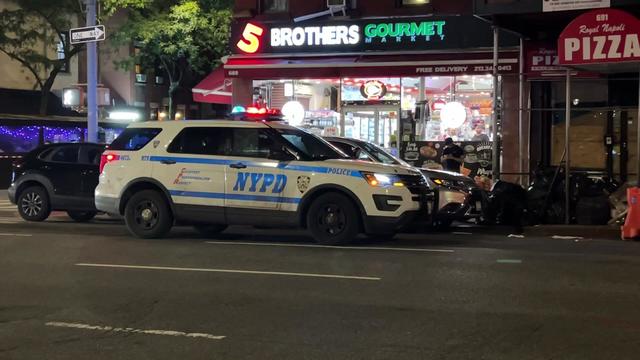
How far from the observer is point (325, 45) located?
19.7 metres

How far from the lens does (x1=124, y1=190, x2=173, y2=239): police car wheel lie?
11572mm

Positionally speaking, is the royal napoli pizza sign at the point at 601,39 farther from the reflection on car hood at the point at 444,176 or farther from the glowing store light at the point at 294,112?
the glowing store light at the point at 294,112

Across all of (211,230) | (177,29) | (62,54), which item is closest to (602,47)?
(211,230)

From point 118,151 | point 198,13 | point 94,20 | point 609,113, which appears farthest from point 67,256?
A: point 198,13

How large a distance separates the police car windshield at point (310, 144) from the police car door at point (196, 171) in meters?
1.02

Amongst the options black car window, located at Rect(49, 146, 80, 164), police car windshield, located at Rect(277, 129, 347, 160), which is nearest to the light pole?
black car window, located at Rect(49, 146, 80, 164)

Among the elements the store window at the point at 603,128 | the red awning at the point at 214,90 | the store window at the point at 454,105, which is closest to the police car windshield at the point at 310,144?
the store window at the point at 454,105

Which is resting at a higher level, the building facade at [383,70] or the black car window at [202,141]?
the building facade at [383,70]

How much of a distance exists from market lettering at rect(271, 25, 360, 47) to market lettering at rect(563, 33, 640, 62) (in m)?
7.56

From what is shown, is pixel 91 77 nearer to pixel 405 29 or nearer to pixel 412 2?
pixel 405 29

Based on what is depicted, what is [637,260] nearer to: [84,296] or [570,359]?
[570,359]

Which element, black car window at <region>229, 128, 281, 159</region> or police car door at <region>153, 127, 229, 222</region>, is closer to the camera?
black car window at <region>229, 128, 281, 159</region>

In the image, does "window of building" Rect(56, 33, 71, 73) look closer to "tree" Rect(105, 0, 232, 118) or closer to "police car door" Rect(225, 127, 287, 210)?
"tree" Rect(105, 0, 232, 118)

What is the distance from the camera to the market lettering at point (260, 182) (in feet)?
35.4
